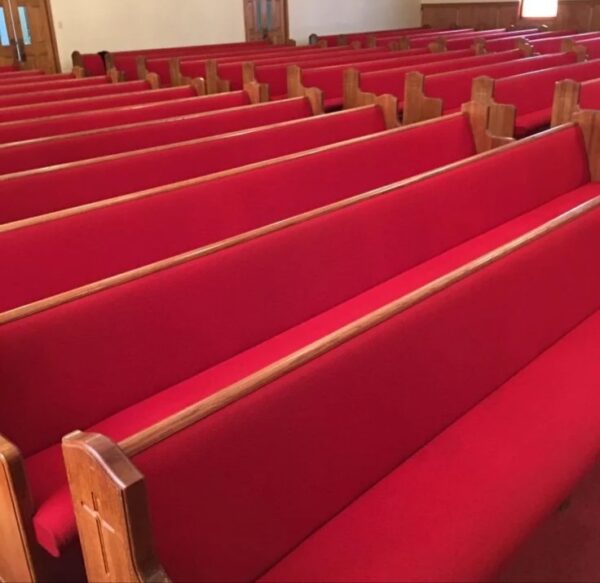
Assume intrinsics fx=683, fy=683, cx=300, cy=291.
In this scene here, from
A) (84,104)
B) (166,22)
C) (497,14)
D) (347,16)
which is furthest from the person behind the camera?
(347,16)

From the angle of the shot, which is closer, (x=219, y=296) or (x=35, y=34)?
(x=219, y=296)

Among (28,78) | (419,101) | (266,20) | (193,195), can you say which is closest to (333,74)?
(419,101)

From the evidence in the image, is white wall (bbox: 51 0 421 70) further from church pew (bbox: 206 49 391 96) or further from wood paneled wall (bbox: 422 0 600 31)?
church pew (bbox: 206 49 391 96)

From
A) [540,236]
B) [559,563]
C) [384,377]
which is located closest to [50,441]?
[384,377]

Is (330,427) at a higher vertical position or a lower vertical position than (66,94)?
lower

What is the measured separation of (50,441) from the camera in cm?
150

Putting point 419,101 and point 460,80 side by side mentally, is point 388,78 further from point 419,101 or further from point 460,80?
point 419,101

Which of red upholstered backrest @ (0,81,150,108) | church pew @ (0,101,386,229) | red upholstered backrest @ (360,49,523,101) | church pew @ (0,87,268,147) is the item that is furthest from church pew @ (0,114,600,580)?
red upholstered backrest @ (0,81,150,108)

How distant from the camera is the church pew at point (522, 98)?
3414 millimetres

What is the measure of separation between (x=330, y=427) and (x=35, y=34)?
7.52 metres

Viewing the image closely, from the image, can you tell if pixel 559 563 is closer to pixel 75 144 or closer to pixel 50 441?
pixel 50 441

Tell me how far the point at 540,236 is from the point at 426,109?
2.32m

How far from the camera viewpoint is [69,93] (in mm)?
4375

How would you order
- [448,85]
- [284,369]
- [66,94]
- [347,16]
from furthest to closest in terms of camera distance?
[347,16] < [448,85] < [66,94] < [284,369]
